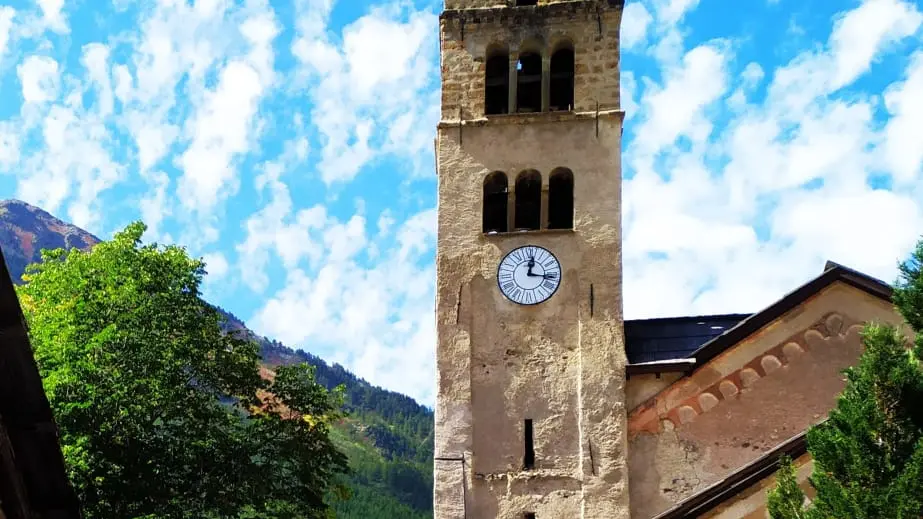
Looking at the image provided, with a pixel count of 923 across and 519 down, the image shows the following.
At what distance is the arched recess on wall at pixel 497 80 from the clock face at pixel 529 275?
11.0ft

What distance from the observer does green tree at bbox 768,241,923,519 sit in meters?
10.1

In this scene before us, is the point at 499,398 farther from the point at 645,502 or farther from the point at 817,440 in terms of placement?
the point at 817,440

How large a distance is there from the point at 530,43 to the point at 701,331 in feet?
22.6

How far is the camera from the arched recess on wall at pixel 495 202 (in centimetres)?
2044

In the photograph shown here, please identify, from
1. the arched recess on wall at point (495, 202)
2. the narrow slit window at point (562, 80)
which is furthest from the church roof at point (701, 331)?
the narrow slit window at point (562, 80)

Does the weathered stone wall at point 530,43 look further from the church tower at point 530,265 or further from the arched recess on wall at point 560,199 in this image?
the arched recess on wall at point 560,199

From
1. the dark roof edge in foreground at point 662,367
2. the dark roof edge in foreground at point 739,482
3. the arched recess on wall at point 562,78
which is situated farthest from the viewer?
the arched recess on wall at point 562,78

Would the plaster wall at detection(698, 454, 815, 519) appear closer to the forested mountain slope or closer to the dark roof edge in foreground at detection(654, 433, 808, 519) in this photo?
the dark roof edge in foreground at detection(654, 433, 808, 519)

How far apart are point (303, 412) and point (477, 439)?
5.65m

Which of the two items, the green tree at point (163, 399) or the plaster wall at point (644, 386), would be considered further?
the green tree at point (163, 399)

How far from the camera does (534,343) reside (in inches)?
756

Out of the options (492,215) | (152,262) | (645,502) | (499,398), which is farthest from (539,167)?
(152,262)

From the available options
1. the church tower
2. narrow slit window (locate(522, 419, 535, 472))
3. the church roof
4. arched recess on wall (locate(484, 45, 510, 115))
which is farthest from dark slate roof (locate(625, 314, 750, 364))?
arched recess on wall (locate(484, 45, 510, 115))

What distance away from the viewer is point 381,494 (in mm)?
115375
